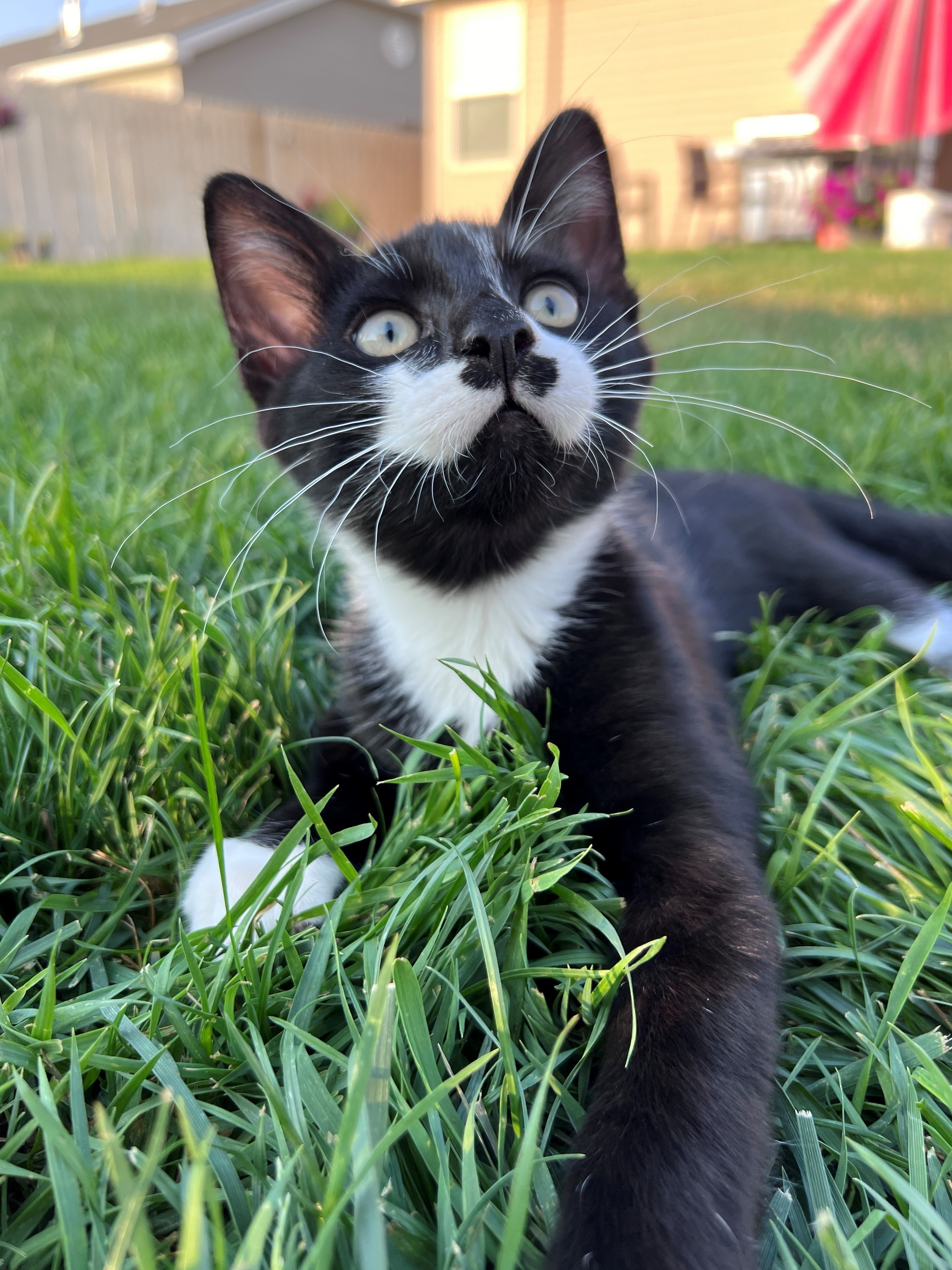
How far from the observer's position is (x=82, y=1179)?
66cm

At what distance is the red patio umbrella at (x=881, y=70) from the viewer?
17.6 ft

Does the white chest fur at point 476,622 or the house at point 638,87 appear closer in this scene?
the white chest fur at point 476,622

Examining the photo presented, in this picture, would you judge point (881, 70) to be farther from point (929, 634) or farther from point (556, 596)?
point (556, 596)

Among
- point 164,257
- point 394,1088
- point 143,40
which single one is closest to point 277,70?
point 143,40

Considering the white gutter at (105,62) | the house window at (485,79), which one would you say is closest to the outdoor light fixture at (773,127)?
the house window at (485,79)

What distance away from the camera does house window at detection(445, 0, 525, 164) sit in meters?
13.7

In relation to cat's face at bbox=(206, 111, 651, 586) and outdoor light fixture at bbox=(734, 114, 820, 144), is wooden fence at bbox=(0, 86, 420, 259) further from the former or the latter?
cat's face at bbox=(206, 111, 651, 586)

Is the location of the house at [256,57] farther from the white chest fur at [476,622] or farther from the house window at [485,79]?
the white chest fur at [476,622]

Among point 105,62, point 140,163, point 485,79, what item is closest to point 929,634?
point 485,79

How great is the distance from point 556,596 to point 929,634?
36.1 inches

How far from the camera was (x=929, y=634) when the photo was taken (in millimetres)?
1844

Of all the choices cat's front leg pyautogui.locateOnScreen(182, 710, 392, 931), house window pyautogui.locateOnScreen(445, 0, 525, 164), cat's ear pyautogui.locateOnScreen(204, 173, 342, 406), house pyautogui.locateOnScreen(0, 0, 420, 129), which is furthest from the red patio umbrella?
house pyautogui.locateOnScreen(0, 0, 420, 129)

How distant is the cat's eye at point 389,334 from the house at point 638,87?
11.8 metres

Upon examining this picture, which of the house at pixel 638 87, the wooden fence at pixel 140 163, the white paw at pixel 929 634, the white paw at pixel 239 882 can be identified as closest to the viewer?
the white paw at pixel 239 882
